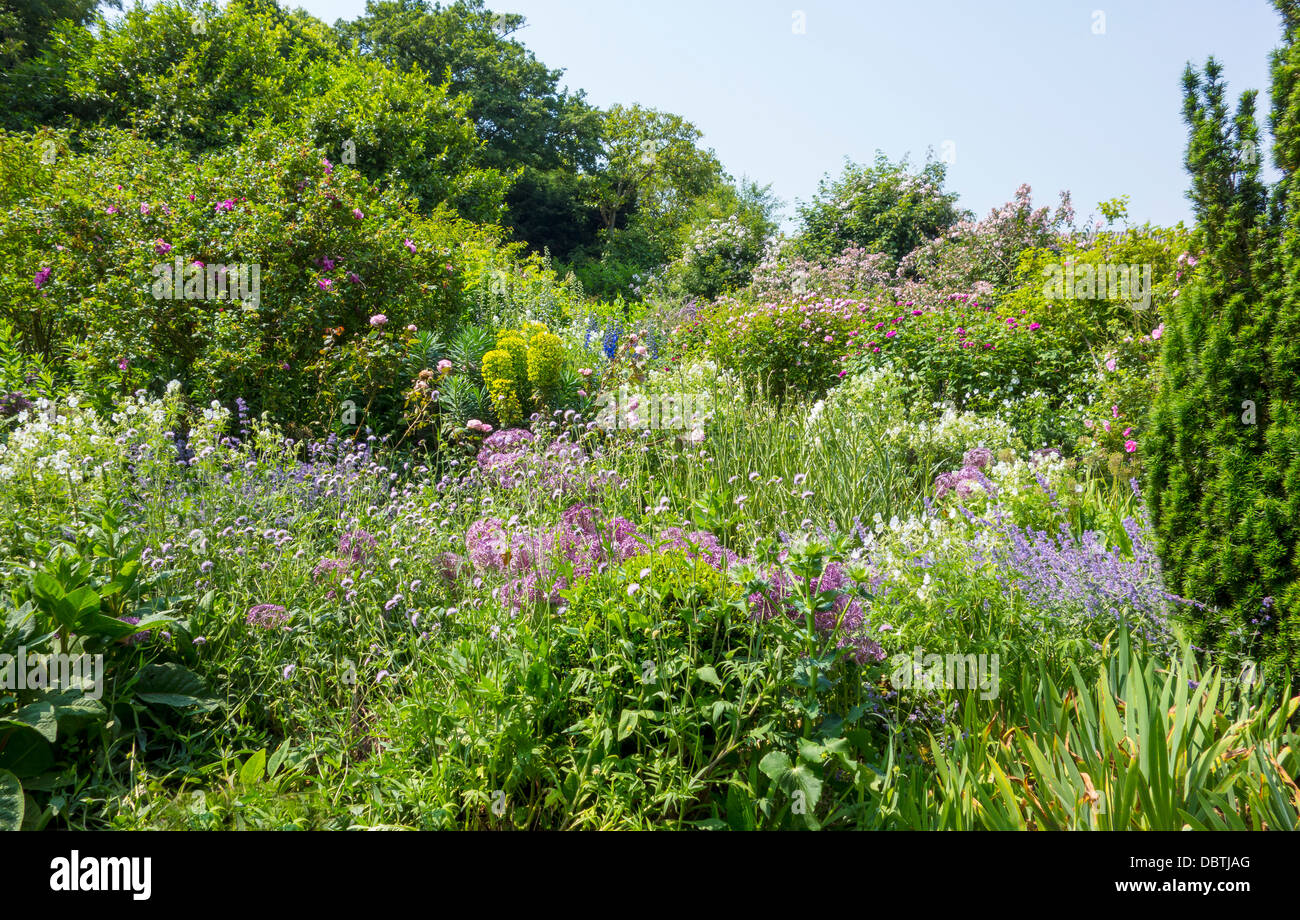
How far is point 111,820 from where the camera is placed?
2.37 meters

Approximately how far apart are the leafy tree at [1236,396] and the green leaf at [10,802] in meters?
4.03

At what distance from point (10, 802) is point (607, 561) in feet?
6.46

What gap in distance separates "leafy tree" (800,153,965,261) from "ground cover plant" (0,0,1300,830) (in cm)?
1135

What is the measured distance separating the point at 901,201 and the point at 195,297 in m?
16.1

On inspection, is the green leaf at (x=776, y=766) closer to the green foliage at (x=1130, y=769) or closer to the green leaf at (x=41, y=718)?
the green foliage at (x=1130, y=769)

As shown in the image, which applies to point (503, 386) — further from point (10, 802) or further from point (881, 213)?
A: point (881, 213)

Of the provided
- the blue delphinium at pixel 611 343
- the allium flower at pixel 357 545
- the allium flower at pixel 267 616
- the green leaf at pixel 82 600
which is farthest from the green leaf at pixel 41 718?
the blue delphinium at pixel 611 343

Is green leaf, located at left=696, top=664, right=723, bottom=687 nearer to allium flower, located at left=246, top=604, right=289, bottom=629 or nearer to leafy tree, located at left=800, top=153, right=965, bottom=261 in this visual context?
allium flower, located at left=246, top=604, right=289, bottom=629

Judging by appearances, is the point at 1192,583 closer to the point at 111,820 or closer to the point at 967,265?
the point at 111,820

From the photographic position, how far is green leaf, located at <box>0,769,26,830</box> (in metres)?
2.16

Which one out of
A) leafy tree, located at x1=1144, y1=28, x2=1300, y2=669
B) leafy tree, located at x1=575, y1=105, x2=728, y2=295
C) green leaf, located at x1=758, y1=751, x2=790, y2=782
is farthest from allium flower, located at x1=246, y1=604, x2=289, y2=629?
leafy tree, located at x1=575, y1=105, x2=728, y2=295

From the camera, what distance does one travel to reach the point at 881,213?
18156 mm

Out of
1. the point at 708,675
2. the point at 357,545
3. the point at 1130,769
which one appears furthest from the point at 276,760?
the point at 1130,769
